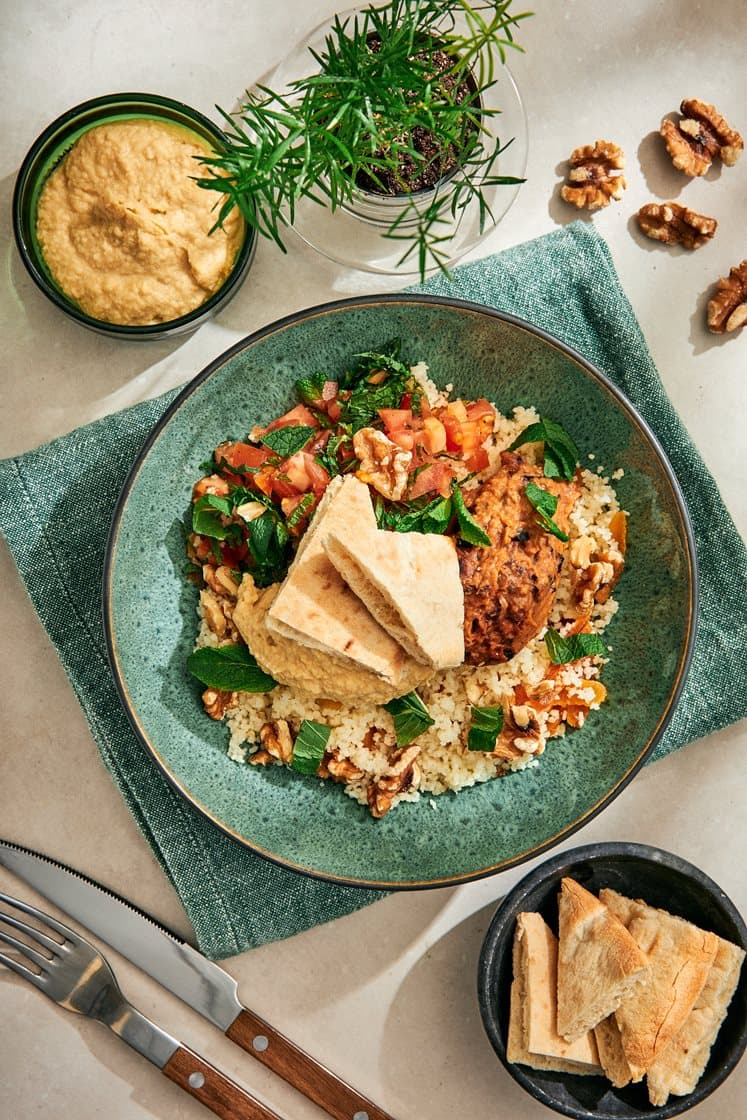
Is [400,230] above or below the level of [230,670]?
above

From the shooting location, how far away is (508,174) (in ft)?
9.60

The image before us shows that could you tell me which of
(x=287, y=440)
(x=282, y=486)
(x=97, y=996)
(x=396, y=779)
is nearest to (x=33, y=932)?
(x=97, y=996)

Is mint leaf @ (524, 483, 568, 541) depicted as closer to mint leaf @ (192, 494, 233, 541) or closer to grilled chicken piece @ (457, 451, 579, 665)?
grilled chicken piece @ (457, 451, 579, 665)

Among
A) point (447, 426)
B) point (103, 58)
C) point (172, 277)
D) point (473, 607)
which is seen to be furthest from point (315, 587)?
point (103, 58)

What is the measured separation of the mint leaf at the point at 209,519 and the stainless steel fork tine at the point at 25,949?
1.40m

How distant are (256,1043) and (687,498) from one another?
2.19 m

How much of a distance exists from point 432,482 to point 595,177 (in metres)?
1.26

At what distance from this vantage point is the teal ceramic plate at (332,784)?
2594 millimetres

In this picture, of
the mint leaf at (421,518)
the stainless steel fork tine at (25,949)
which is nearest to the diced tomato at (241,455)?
the mint leaf at (421,518)

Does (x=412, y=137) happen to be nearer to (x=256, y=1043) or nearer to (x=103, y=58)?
(x=103, y=58)

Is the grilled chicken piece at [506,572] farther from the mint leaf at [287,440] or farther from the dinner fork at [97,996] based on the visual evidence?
the dinner fork at [97,996]

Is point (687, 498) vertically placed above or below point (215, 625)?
above

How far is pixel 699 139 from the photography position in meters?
3.13

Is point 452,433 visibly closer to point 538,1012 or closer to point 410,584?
point 410,584
